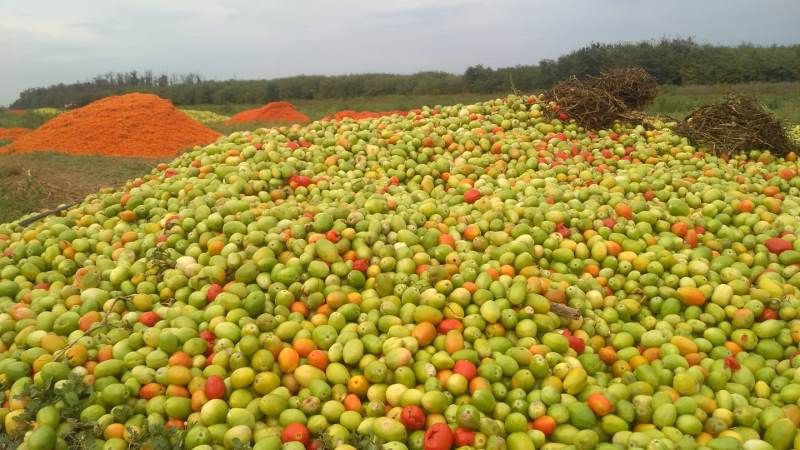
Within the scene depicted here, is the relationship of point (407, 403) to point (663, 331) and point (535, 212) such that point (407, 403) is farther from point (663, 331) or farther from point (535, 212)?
point (535, 212)

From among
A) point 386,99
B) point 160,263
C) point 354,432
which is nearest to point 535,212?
point 354,432

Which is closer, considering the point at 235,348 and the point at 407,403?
the point at 407,403

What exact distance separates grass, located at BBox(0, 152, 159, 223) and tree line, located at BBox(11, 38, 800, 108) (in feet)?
84.8

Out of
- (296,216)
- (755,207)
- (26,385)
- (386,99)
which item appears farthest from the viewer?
(386,99)

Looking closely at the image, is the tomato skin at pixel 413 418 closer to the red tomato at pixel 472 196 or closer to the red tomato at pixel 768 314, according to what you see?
the red tomato at pixel 768 314

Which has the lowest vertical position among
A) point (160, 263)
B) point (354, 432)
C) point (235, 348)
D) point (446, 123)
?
point (354, 432)

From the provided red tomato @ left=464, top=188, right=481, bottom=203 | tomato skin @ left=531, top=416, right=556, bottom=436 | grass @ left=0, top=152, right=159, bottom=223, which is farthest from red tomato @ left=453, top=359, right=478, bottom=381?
grass @ left=0, top=152, right=159, bottom=223

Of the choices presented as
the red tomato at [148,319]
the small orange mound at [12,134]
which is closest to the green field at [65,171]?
the small orange mound at [12,134]

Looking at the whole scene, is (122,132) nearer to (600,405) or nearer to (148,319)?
(148,319)

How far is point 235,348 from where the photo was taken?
→ 402cm

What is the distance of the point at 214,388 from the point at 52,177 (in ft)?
48.0

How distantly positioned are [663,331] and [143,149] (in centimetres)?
2145

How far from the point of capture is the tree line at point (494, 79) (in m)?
39.2

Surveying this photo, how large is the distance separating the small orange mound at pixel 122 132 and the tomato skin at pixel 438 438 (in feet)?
67.6
